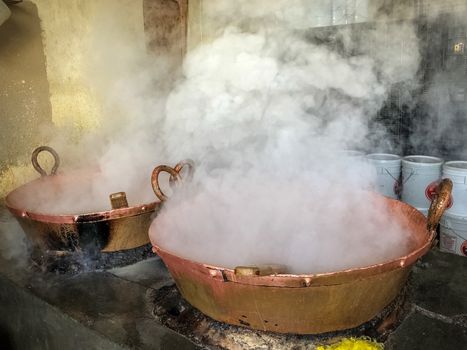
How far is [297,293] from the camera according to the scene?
136 cm

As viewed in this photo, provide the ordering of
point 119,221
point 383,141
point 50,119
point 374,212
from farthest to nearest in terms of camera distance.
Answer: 1. point 383,141
2. point 50,119
3. point 119,221
4. point 374,212

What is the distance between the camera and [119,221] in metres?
2.19

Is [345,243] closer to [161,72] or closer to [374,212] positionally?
[374,212]

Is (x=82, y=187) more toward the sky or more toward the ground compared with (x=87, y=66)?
more toward the ground

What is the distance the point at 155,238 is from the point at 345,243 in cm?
105

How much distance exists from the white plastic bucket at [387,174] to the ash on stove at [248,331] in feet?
7.91

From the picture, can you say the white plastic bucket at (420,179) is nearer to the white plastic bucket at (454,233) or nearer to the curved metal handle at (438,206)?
the white plastic bucket at (454,233)

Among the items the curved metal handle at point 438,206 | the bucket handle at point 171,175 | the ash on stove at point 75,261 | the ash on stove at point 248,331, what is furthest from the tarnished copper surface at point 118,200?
the curved metal handle at point 438,206

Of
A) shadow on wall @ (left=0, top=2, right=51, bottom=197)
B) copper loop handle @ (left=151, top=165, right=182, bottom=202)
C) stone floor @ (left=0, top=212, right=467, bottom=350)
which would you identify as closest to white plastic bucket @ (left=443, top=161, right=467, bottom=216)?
stone floor @ (left=0, top=212, right=467, bottom=350)

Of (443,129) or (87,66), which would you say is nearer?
(87,66)

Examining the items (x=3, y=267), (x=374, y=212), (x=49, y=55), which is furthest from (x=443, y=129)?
(x=3, y=267)

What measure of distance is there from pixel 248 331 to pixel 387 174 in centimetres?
303

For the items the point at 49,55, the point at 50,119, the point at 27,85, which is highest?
the point at 49,55

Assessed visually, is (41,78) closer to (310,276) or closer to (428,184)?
(310,276)
